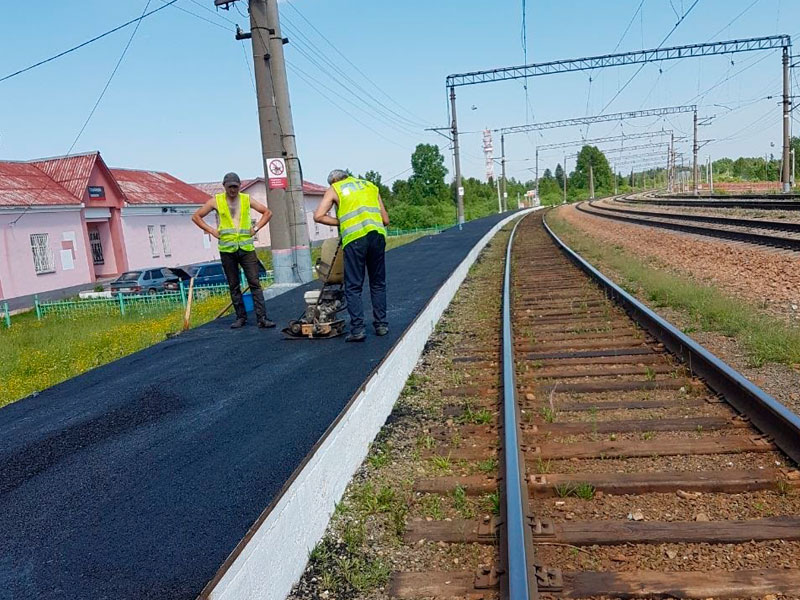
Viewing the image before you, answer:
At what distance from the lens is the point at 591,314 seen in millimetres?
8867

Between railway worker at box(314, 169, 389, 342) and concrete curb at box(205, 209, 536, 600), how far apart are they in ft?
4.59

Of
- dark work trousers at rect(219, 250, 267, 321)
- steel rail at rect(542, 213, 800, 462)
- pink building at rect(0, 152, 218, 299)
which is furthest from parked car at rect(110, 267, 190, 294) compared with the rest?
steel rail at rect(542, 213, 800, 462)

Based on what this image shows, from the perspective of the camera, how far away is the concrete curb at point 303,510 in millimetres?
2475

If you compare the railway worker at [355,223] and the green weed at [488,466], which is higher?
the railway worker at [355,223]

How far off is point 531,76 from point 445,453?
97.4 ft

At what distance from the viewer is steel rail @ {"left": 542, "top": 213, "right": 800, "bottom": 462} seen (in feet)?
12.9

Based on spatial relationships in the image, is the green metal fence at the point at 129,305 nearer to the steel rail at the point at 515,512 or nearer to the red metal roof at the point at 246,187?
the steel rail at the point at 515,512

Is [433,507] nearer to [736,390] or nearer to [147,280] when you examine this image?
[736,390]

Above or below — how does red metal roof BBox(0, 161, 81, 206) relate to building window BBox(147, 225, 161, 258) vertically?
above

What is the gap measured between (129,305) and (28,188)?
A: 50.7 feet

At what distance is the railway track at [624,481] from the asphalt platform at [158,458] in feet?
2.97

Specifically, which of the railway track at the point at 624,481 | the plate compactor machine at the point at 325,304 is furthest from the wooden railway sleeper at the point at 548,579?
the plate compactor machine at the point at 325,304

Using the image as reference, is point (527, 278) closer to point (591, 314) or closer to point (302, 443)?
point (591, 314)

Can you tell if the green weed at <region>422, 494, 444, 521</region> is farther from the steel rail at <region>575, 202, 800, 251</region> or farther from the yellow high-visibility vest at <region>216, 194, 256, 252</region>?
the steel rail at <region>575, 202, 800, 251</region>
